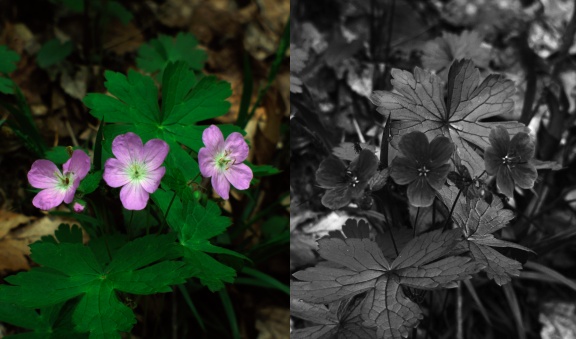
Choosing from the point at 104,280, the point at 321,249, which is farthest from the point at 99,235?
the point at 321,249

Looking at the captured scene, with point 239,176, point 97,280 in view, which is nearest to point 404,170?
point 239,176

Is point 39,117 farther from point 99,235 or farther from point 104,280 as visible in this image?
point 104,280

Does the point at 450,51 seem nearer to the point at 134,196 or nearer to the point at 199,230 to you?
the point at 199,230

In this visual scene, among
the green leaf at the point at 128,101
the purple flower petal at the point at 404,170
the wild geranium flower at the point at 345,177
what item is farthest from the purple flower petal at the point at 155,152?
the purple flower petal at the point at 404,170

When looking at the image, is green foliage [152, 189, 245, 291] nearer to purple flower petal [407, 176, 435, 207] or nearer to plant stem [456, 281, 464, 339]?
purple flower petal [407, 176, 435, 207]

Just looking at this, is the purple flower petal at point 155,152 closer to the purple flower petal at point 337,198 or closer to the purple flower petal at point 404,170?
the purple flower petal at point 337,198

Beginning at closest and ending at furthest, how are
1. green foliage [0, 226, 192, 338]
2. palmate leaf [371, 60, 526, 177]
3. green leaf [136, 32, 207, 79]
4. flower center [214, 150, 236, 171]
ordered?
green foliage [0, 226, 192, 338]
flower center [214, 150, 236, 171]
palmate leaf [371, 60, 526, 177]
green leaf [136, 32, 207, 79]

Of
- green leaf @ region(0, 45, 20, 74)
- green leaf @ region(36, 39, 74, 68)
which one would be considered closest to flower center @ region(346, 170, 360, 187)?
green leaf @ region(0, 45, 20, 74)
